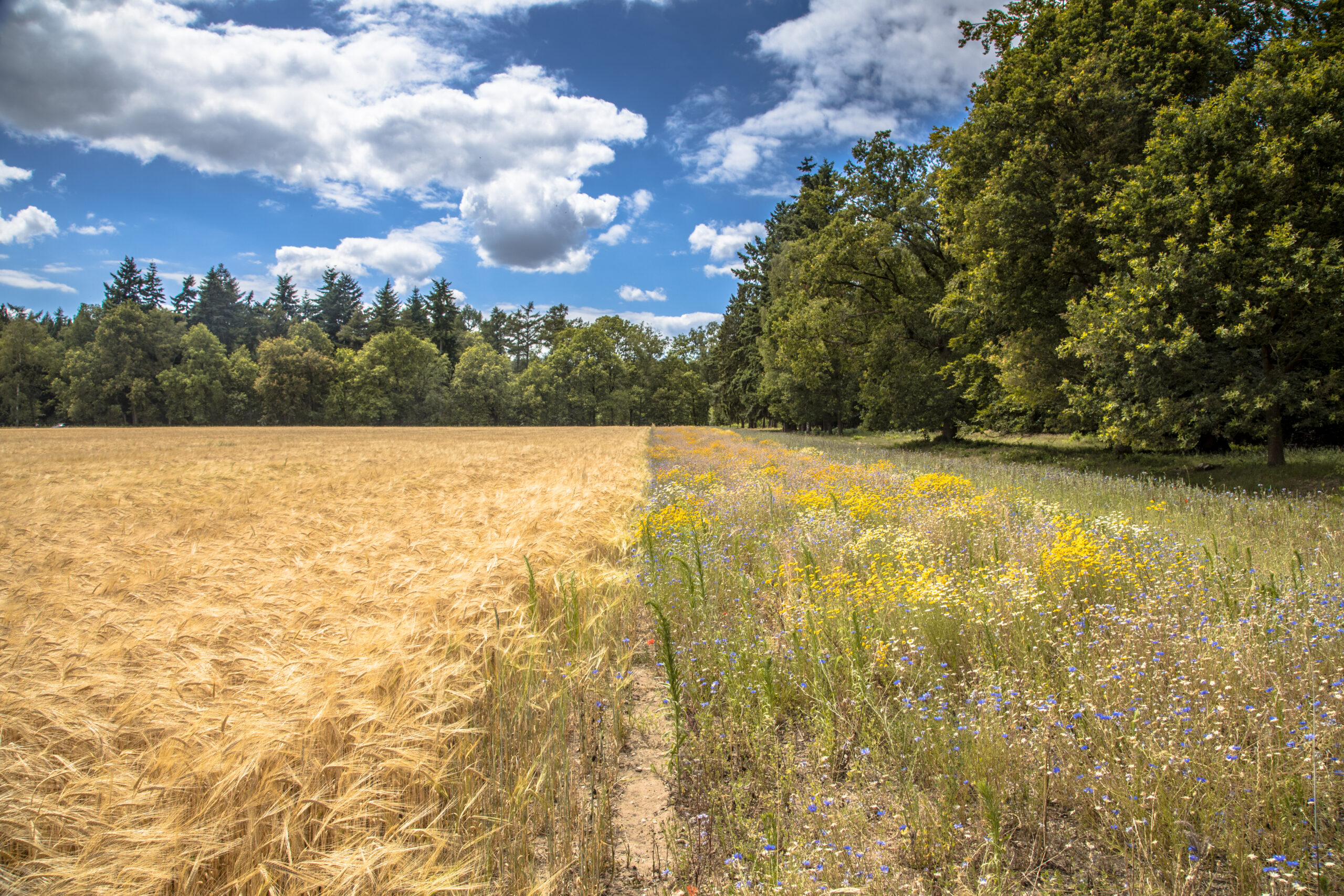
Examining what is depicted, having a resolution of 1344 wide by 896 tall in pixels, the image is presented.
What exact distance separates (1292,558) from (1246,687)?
9.79ft

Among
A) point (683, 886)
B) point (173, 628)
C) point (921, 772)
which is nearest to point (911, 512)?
point (921, 772)

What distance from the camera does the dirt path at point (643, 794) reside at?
85.0 inches

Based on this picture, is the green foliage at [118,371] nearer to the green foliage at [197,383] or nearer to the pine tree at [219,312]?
the green foliage at [197,383]

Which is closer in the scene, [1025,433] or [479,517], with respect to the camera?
[479,517]

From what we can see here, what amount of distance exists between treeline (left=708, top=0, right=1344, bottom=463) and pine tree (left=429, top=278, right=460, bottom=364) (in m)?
79.9

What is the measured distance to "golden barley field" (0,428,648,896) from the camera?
1.69m

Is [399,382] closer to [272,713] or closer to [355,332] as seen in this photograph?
[355,332]

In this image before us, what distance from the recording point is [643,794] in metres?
2.64

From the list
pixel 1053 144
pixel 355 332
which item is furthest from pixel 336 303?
pixel 1053 144

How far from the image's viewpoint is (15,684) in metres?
2.26

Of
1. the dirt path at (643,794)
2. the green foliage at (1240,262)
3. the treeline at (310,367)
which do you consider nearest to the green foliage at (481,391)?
the treeline at (310,367)

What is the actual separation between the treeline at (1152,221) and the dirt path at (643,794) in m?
12.4

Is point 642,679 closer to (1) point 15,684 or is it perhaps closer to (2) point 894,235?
(1) point 15,684

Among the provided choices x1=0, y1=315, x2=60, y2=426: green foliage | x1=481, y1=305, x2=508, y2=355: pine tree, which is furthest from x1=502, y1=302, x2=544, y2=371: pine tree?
x1=0, y1=315, x2=60, y2=426: green foliage
